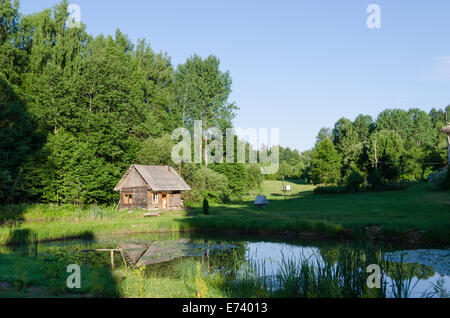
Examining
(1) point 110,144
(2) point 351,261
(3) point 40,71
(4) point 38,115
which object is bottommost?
(2) point 351,261

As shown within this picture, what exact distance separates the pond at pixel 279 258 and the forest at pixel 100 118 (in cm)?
1717

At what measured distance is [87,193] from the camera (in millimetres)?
37031

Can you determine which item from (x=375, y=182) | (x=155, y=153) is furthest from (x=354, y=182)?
(x=155, y=153)

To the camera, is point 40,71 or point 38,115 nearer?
point 38,115

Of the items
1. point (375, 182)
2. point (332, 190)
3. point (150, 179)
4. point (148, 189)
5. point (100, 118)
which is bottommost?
point (332, 190)

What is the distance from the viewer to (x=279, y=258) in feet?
52.3

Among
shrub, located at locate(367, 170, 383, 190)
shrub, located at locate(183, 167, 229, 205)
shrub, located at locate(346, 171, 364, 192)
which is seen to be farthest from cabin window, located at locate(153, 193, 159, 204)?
shrub, located at locate(367, 170, 383, 190)

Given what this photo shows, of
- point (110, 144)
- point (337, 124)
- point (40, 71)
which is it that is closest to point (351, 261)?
point (110, 144)

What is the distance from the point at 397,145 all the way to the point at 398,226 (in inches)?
1524

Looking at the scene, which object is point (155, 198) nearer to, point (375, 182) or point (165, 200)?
point (165, 200)

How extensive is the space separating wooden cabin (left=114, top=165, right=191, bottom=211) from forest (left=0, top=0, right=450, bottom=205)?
9.48 feet

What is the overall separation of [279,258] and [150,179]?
2352cm
